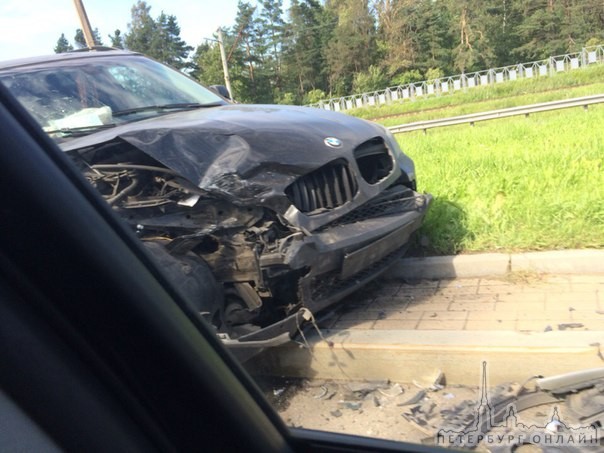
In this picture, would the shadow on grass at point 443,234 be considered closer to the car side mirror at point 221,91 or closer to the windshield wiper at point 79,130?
the car side mirror at point 221,91

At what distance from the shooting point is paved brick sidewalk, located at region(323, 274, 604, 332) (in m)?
3.61

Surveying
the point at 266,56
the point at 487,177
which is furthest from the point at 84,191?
the point at 266,56

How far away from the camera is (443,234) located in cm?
501

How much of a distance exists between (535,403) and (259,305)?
168 centimetres

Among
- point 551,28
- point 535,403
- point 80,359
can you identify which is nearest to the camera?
point 80,359

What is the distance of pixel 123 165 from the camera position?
3.50m

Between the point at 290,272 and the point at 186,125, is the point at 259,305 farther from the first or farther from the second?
the point at 186,125

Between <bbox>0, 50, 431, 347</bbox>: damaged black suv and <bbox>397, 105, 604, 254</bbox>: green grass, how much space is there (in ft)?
4.08

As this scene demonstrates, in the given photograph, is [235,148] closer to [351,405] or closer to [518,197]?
[351,405]

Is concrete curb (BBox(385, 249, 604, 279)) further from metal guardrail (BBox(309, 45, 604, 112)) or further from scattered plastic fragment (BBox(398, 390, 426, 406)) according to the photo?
metal guardrail (BBox(309, 45, 604, 112))

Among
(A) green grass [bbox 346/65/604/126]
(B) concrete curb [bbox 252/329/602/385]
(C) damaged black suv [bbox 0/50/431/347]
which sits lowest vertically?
(A) green grass [bbox 346/65/604/126]

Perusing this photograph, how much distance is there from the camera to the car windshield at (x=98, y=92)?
377 centimetres

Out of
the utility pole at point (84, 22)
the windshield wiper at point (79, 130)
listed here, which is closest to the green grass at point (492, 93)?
the utility pole at point (84, 22)


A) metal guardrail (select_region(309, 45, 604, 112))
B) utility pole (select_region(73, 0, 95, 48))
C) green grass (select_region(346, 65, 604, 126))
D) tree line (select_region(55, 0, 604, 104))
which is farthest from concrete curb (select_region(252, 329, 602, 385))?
tree line (select_region(55, 0, 604, 104))
